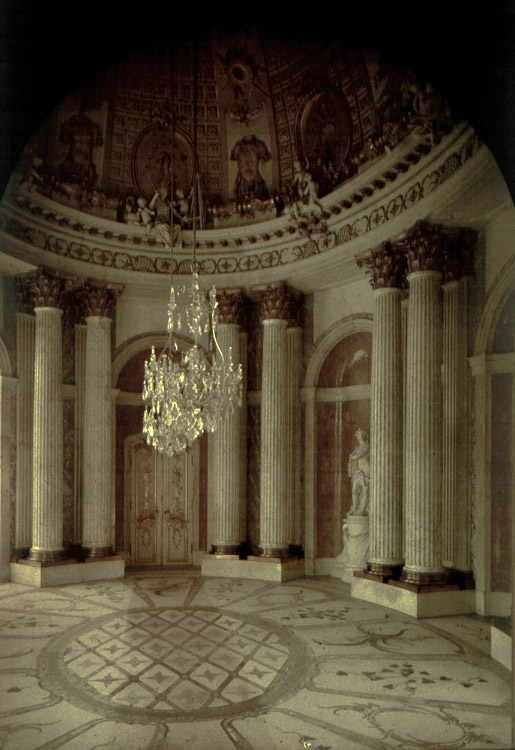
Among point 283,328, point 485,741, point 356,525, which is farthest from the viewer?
point 283,328

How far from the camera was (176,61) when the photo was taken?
9570 millimetres

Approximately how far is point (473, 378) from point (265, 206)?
506 cm

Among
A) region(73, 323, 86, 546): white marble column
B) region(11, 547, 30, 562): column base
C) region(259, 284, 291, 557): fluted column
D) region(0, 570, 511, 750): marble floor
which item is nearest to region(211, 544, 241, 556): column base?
region(259, 284, 291, 557): fluted column

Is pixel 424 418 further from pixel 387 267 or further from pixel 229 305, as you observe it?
pixel 229 305

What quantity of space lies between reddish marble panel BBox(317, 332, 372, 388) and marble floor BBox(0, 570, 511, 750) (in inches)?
154

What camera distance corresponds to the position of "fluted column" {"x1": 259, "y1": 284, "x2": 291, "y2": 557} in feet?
33.2

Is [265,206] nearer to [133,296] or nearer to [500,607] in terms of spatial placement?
[133,296]

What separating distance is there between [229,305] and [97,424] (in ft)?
10.8

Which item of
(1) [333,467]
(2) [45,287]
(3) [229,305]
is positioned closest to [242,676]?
(1) [333,467]

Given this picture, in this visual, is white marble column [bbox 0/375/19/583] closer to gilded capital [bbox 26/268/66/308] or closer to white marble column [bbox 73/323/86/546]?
white marble column [bbox 73/323/86/546]

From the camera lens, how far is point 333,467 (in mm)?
10445

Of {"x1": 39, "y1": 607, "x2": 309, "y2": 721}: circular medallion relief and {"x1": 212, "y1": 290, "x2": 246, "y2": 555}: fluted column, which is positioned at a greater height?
{"x1": 212, "y1": 290, "x2": 246, "y2": 555}: fluted column

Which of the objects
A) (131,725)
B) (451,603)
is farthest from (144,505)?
(131,725)

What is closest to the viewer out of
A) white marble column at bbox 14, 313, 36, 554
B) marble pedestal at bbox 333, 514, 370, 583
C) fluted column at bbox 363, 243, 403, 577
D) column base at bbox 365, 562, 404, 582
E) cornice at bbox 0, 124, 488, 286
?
cornice at bbox 0, 124, 488, 286
